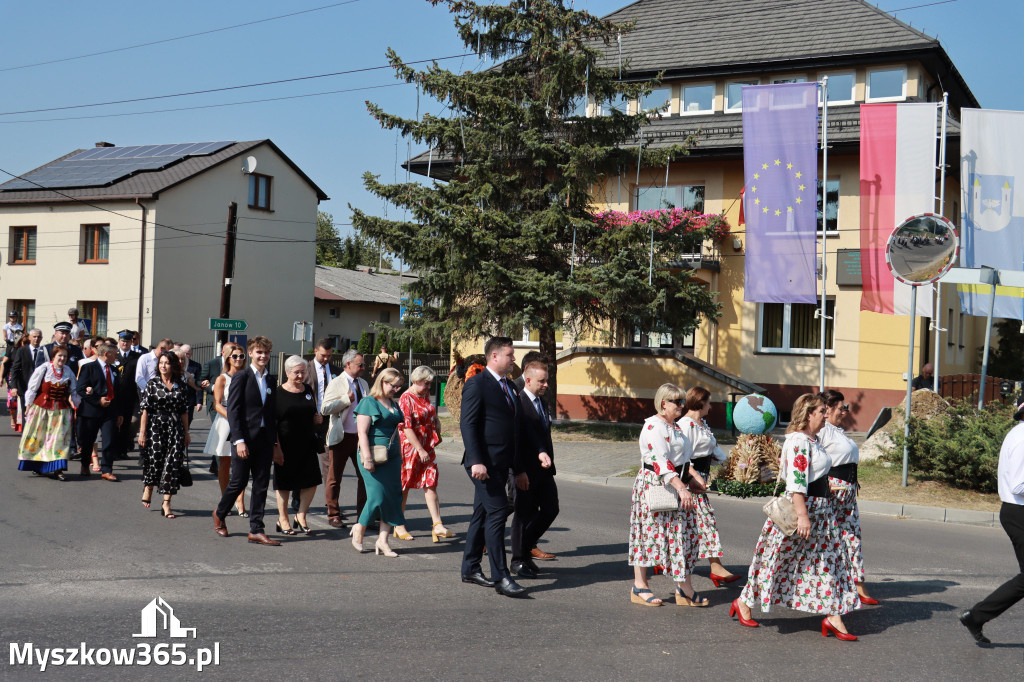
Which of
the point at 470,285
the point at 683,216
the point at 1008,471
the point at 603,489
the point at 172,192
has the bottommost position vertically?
the point at 603,489

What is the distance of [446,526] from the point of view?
9883 millimetres

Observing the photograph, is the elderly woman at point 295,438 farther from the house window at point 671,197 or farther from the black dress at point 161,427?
the house window at point 671,197

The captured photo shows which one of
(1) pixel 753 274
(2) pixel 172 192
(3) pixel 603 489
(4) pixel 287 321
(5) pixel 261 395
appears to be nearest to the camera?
(5) pixel 261 395

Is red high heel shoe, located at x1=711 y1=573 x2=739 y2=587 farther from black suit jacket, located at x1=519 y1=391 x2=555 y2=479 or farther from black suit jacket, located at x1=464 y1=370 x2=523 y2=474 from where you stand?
black suit jacket, located at x1=464 y1=370 x2=523 y2=474

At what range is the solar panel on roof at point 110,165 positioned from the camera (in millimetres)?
38969

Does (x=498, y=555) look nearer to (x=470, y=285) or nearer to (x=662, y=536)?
(x=662, y=536)

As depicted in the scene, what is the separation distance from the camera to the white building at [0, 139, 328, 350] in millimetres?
37094

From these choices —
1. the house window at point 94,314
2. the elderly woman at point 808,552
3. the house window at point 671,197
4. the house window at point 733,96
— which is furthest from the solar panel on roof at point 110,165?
the elderly woman at point 808,552

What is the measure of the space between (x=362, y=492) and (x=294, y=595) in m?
3.26

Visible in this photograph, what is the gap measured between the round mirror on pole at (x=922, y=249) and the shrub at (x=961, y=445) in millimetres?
2038

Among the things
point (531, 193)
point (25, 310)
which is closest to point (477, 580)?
point (531, 193)

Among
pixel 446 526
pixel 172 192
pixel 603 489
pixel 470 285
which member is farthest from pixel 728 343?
Result: pixel 172 192

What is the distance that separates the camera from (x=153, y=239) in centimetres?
3694

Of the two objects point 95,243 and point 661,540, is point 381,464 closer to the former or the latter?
point 661,540
